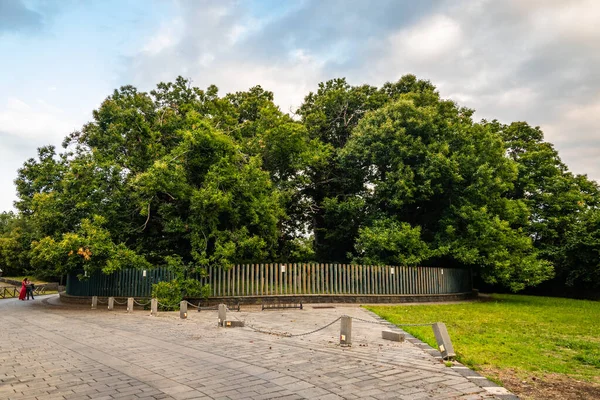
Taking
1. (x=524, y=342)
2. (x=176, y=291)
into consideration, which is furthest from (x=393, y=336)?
(x=176, y=291)

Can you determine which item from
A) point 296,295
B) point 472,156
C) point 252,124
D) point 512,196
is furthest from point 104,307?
point 512,196

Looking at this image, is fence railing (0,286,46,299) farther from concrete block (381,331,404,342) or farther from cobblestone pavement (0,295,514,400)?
concrete block (381,331,404,342)

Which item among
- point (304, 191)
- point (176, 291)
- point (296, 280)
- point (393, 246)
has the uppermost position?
point (304, 191)

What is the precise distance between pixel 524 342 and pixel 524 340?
0.30 meters

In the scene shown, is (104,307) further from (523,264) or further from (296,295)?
(523,264)

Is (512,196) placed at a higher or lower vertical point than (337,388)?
higher

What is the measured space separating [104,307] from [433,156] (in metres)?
18.1

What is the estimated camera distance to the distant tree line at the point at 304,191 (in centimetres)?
1828

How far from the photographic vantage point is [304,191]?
2766 centimetres

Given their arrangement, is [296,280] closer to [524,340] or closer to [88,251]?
[88,251]

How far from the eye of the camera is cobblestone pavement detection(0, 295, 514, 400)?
17.1ft

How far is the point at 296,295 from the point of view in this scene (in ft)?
58.8

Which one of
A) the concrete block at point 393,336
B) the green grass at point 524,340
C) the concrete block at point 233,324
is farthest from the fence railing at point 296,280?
the concrete block at point 393,336

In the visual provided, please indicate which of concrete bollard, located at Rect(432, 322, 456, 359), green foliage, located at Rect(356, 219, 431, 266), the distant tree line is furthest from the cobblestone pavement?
green foliage, located at Rect(356, 219, 431, 266)
